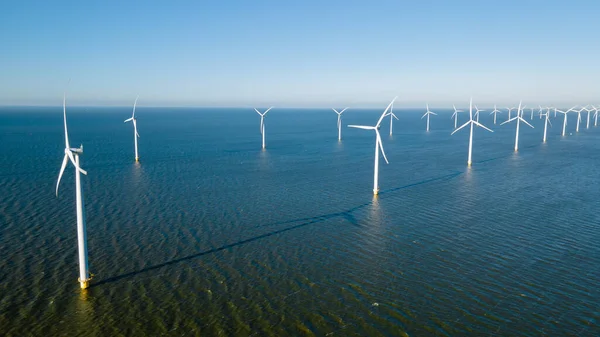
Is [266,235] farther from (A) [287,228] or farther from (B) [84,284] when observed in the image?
(B) [84,284]

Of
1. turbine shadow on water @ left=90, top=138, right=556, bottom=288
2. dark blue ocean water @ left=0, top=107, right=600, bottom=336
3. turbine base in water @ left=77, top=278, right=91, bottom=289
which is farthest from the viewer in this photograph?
turbine shadow on water @ left=90, top=138, right=556, bottom=288

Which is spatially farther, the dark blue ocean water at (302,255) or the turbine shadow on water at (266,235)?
the turbine shadow on water at (266,235)

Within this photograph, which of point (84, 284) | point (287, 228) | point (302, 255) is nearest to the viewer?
point (84, 284)

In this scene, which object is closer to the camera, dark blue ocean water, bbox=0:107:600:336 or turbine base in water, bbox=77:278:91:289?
dark blue ocean water, bbox=0:107:600:336

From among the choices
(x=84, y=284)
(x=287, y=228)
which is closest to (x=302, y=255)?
(x=287, y=228)

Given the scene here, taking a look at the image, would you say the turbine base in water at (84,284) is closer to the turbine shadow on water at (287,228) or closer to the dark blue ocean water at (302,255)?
the turbine shadow on water at (287,228)

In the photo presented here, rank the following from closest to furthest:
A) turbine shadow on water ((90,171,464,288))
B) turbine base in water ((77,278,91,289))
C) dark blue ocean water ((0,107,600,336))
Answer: dark blue ocean water ((0,107,600,336)) < turbine base in water ((77,278,91,289)) < turbine shadow on water ((90,171,464,288))

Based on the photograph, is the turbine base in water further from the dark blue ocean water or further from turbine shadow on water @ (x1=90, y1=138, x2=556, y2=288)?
the dark blue ocean water

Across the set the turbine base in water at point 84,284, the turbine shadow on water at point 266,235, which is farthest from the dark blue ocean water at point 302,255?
the turbine base in water at point 84,284

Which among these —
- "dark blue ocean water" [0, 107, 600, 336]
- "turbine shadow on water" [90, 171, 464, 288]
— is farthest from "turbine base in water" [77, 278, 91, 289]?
"dark blue ocean water" [0, 107, 600, 336]

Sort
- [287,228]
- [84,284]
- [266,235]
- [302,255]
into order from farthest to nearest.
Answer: [287,228] < [266,235] < [302,255] < [84,284]
